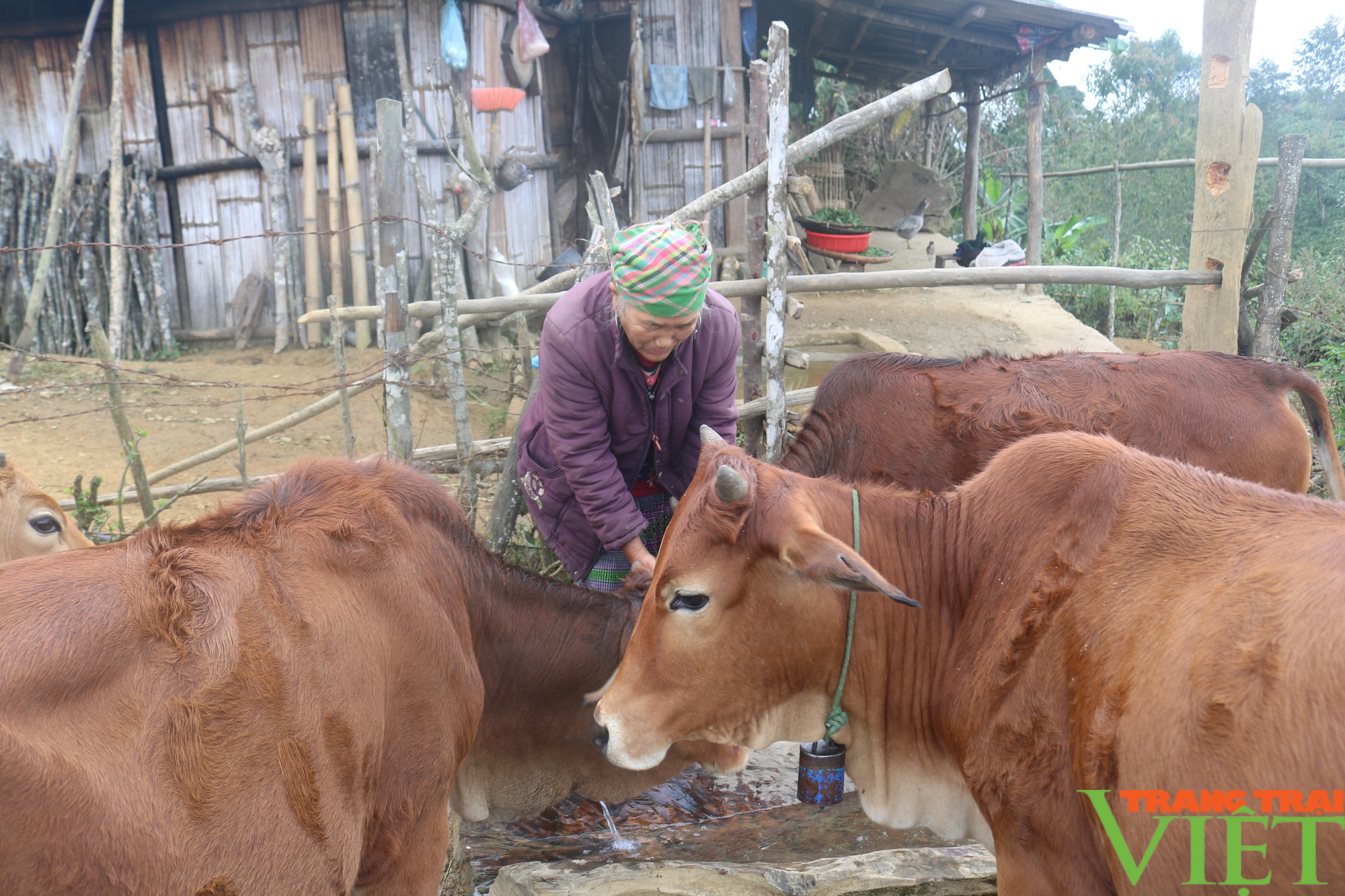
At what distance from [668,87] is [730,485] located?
1003cm

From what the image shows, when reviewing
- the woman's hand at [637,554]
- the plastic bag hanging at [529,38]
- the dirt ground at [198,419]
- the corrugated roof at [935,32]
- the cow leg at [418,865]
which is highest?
the corrugated roof at [935,32]

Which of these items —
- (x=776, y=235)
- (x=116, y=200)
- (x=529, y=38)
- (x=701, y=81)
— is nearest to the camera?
(x=776, y=235)

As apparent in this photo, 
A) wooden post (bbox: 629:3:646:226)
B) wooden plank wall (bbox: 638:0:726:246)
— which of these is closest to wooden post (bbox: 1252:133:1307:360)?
wooden plank wall (bbox: 638:0:726:246)

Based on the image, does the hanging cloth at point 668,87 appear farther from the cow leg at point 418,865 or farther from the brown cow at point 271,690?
the cow leg at point 418,865

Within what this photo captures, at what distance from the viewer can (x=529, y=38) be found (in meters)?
10.4

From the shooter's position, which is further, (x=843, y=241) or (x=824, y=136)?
(x=843, y=241)

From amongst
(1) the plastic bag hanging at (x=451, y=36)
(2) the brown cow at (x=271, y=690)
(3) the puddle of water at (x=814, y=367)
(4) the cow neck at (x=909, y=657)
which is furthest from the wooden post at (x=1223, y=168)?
(1) the plastic bag hanging at (x=451, y=36)

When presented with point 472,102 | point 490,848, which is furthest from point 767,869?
point 472,102

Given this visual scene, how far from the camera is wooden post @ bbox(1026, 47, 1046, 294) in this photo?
11.4 metres

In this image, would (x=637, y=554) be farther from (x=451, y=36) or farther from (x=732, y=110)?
(x=732, y=110)

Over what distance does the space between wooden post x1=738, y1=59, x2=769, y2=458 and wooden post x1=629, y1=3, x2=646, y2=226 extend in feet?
19.8

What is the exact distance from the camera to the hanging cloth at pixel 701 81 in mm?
11383

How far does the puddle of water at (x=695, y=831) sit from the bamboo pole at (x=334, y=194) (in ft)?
23.6

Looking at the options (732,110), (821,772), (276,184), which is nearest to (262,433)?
(821,772)
